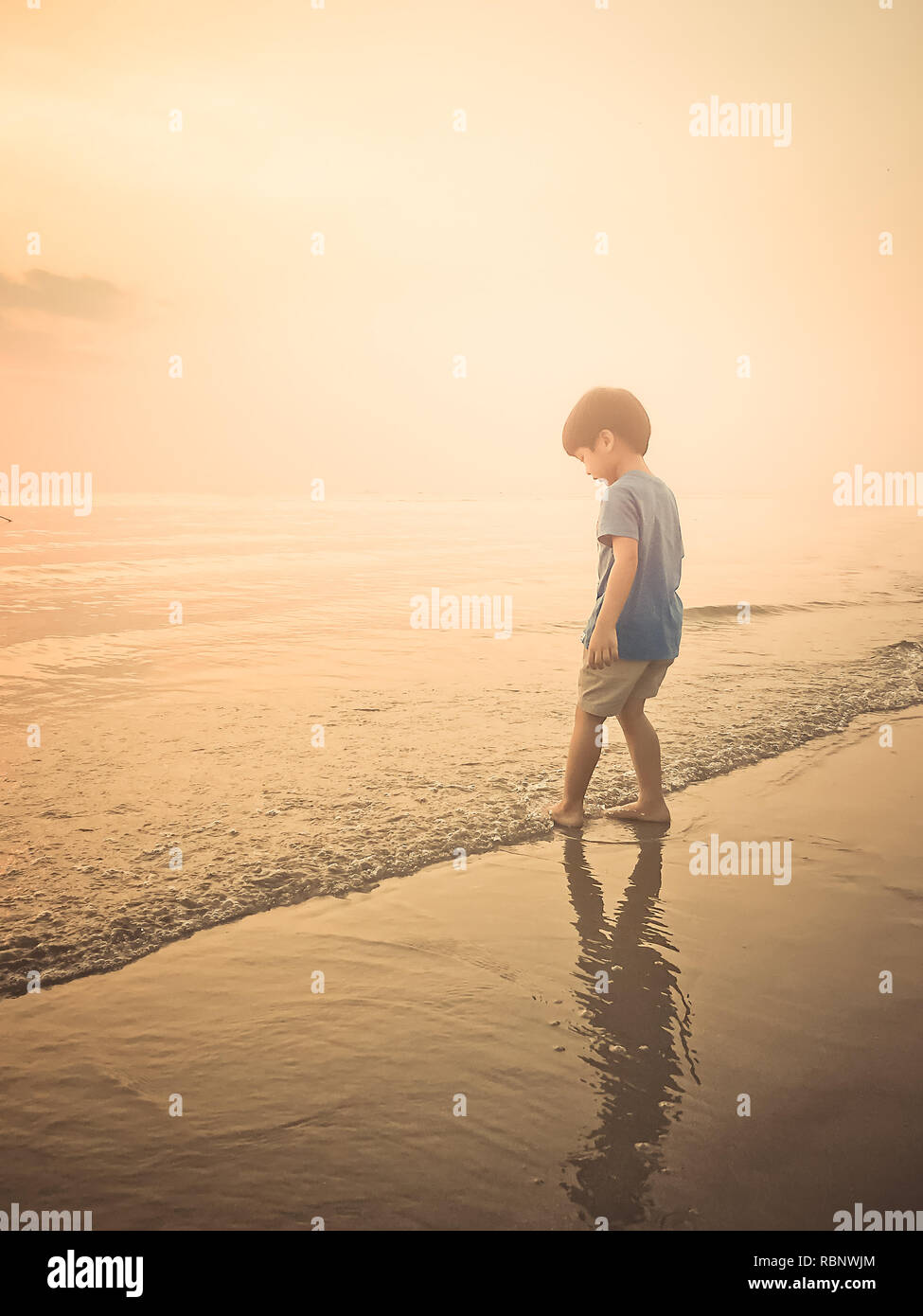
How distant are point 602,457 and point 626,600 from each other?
0.64m

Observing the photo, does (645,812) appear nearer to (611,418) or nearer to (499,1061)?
(611,418)

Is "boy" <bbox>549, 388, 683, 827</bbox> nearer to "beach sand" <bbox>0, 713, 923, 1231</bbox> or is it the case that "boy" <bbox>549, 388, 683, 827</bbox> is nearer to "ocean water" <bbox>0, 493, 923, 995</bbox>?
"ocean water" <bbox>0, 493, 923, 995</bbox>

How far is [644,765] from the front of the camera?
3.84 m

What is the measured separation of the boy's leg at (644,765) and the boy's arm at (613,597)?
314 millimetres

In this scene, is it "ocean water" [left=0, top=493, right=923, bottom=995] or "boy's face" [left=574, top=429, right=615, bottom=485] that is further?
"boy's face" [left=574, top=429, right=615, bottom=485]

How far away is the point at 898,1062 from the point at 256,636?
671 cm

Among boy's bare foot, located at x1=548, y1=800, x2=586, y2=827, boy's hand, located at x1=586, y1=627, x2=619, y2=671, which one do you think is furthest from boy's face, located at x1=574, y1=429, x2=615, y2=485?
boy's bare foot, located at x1=548, y1=800, x2=586, y2=827

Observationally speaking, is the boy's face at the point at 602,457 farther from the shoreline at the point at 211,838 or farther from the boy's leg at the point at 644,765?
the shoreline at the point at 211,838

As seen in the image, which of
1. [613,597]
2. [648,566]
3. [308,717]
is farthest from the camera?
[308,717]

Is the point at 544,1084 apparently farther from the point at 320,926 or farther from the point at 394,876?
the point at 394,876

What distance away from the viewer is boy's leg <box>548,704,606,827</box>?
378cm

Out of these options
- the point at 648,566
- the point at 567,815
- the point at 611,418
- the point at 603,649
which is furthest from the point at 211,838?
the point at 611,418

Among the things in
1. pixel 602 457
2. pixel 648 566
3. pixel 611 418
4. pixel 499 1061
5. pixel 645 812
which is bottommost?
pixel 499 1061
